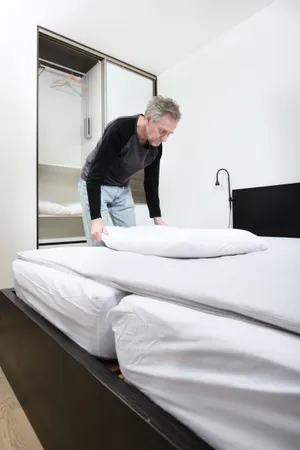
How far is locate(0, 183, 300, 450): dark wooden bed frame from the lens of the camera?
0.44 metres

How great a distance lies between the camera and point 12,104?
7.22ft

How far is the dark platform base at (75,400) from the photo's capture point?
44 centimetres

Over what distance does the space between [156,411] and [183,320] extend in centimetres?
15

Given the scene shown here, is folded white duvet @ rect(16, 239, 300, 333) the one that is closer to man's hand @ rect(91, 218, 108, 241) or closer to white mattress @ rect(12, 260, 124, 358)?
white mattress @ rect(12, 260, 124, 358)

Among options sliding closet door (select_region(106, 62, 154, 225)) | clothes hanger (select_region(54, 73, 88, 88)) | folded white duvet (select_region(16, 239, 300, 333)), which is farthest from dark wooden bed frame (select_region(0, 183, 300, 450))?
clothes hanger (select_region(54, 73, 88, 88))

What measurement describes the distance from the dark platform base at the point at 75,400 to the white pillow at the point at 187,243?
1.08ft

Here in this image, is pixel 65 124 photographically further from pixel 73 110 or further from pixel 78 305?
pixel 78 305

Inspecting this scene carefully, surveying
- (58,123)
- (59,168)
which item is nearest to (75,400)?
(59,168)

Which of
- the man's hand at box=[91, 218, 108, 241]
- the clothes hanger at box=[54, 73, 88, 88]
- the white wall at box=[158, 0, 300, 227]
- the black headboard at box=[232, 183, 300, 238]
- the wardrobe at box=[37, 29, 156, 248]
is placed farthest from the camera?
the clothes hanger at box=[54, 73, 88, 88]

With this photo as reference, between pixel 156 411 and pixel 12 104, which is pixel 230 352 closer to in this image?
pixel 156 411

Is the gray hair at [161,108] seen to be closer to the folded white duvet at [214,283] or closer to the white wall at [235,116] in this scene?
the folded white duvet at [214,283]

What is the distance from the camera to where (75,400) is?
63 centimetres

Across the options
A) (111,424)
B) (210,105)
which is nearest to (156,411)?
(111,424)

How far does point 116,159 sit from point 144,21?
5.01ft
